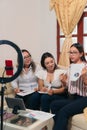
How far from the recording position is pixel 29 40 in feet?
13.1

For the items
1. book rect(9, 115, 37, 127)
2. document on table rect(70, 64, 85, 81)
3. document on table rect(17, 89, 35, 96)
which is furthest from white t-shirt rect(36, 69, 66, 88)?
book rect(9, 115, 37, 127)

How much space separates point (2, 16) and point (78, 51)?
1.74m

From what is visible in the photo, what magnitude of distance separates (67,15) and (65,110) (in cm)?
193

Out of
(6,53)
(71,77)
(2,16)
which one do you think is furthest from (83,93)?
(2,16)

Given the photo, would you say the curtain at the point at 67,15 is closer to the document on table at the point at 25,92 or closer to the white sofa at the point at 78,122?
the document on table at the point at 25,92

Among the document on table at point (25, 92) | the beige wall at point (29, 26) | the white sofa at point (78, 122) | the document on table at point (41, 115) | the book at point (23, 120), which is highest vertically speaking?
the beige wall at point (29, 26)

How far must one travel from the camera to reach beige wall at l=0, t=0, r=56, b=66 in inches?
143

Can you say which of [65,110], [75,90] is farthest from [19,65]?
[75,90]

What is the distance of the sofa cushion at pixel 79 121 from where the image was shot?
2.05 meters

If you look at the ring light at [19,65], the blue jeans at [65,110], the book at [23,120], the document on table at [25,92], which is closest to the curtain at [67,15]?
the document on table at [25,92]

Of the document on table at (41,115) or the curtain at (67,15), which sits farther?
the curtain at (67,15)

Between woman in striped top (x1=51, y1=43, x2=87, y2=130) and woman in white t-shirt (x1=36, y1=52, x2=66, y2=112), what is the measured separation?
0.69ft

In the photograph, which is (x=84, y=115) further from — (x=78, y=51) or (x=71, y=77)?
(x=78, y=51)

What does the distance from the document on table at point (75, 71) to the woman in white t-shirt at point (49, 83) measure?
0.35 meters
